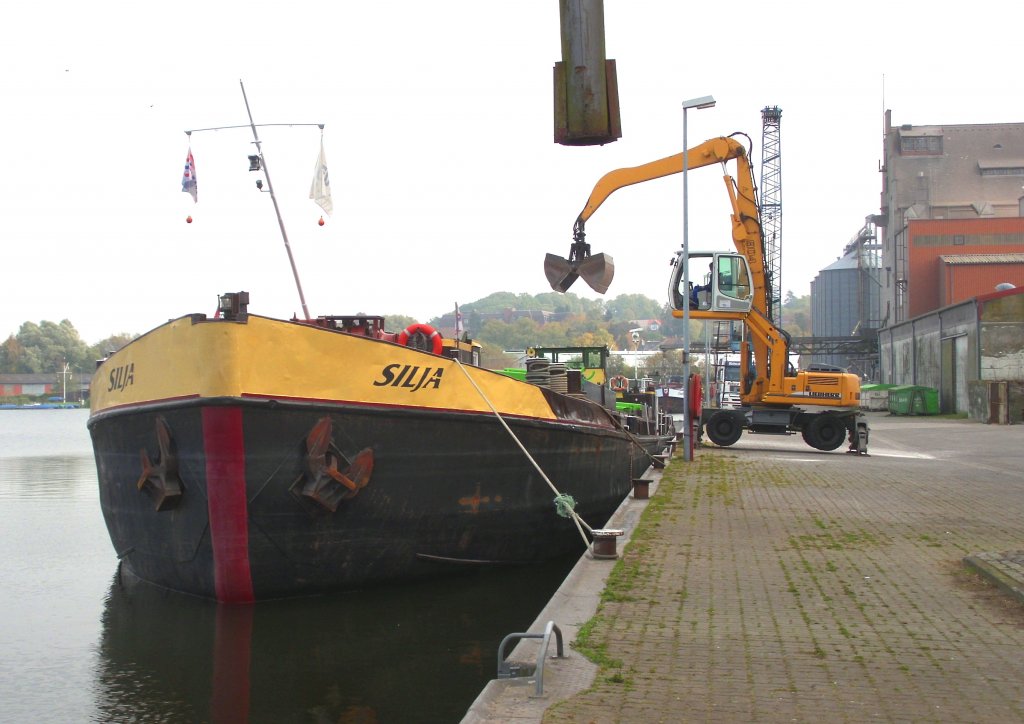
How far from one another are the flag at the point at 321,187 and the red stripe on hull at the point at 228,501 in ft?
15.3

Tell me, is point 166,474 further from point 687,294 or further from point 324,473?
point 687,294

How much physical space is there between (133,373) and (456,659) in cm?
438

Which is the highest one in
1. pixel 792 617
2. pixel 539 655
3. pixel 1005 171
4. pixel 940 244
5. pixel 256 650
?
pixel 1005 171

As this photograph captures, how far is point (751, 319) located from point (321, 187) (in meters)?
12.9

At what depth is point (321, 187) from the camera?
1289cm

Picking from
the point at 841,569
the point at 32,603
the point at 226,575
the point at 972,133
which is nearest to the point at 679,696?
the point at 841,569

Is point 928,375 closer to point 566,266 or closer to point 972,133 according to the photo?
point 972,133

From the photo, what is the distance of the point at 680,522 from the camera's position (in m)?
10.8

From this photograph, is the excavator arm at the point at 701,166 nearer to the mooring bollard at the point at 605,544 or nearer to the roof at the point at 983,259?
the mooring bollard at the point at 605,544

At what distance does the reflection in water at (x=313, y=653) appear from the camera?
24.0ft

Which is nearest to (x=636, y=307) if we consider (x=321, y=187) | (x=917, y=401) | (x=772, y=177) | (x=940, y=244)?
(x=772, y=177)

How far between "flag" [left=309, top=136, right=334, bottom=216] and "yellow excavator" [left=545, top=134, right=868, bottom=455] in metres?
10.2

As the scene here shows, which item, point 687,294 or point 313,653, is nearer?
point 313,653

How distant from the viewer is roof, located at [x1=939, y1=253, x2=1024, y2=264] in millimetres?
53562
